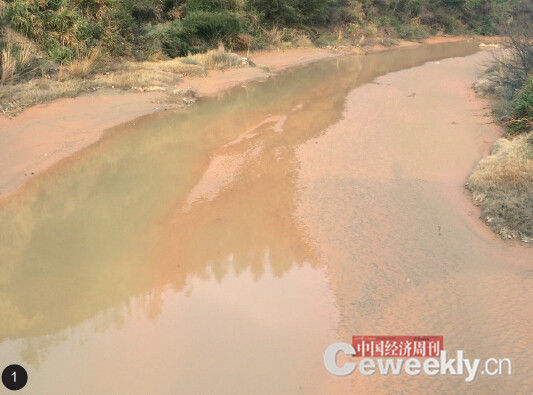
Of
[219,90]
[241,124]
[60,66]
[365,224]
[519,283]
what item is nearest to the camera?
[519,283]

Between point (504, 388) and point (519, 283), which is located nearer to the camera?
point (504, 388)

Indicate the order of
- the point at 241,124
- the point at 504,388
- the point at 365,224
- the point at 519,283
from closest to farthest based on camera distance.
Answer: the point at 504,388 → the point at 519,283 → the point at 365,224 → the point at 241,124

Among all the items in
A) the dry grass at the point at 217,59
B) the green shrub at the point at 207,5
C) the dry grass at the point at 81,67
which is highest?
the green shrub at the point at 207,5

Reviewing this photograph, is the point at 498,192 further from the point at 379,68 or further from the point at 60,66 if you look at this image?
the point at 379,68

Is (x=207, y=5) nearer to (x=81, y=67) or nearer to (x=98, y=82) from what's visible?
(x=81, y=67)

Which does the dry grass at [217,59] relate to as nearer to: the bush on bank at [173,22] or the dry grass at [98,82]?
the dry grass at [98,82]

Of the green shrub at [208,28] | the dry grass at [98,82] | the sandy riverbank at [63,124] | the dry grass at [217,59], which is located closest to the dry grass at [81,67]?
the dry grass at [98,82]

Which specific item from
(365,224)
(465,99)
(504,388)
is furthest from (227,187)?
(465,99)
